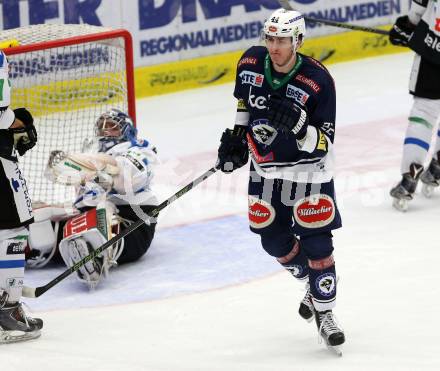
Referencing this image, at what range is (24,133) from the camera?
505 centimetres

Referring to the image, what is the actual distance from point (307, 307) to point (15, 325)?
4.02 feet

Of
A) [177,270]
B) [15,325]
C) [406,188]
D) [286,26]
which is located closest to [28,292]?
[15,325]

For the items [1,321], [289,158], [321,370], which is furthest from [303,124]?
[1,321]

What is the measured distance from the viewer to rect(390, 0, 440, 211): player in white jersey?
701 centimetres

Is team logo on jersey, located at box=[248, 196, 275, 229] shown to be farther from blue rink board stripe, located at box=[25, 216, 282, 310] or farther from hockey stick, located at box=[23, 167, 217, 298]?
blue rink board stripe, located at box=[25, 216, 282, 310]

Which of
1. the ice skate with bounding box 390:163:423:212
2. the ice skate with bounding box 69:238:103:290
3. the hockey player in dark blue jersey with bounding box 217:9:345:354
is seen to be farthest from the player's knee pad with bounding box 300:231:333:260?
the ice skate with bounding box 390:163:423:212

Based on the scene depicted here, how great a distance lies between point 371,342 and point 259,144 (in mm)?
923

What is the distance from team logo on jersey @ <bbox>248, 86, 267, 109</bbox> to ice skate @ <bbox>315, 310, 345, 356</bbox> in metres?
0.86

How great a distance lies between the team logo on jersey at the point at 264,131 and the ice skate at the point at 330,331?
0.72 m

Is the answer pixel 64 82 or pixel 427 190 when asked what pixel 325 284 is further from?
pixel 64 82

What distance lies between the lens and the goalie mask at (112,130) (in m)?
6.32

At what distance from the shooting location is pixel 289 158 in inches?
192

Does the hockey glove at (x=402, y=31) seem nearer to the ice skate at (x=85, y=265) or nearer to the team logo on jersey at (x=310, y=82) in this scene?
the ice skate at (x=85, y=265)

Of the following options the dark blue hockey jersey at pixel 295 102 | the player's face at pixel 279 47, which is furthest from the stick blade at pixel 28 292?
the player's face at pixel 279 47
